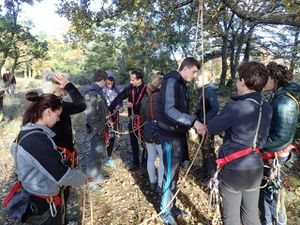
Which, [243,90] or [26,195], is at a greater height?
[243,90]

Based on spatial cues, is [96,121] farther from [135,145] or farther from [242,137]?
[242,137]

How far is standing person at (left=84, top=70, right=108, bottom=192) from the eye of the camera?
18.1ft

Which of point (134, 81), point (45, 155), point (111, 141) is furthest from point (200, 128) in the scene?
point (111, 141)

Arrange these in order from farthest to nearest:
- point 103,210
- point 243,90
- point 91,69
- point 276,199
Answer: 1. point 91,69
2. point 103,210
3. point 276,199
4. point 243,90

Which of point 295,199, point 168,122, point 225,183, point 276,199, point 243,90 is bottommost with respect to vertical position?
point 295,199

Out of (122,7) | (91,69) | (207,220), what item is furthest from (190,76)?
(91,69)

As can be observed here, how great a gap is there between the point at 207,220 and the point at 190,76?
7.65 feet

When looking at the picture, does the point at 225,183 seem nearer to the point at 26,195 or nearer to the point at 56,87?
the point at 26,195

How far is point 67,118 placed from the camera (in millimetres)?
3867

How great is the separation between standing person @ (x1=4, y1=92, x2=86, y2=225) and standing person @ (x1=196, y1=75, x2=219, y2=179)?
2.20 meters

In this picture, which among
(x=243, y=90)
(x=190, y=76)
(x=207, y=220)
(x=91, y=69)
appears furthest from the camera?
(x=91, y=69)

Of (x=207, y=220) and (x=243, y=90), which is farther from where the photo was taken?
(x=207, y=220)

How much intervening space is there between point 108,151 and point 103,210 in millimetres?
2182

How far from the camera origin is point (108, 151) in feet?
23.7
